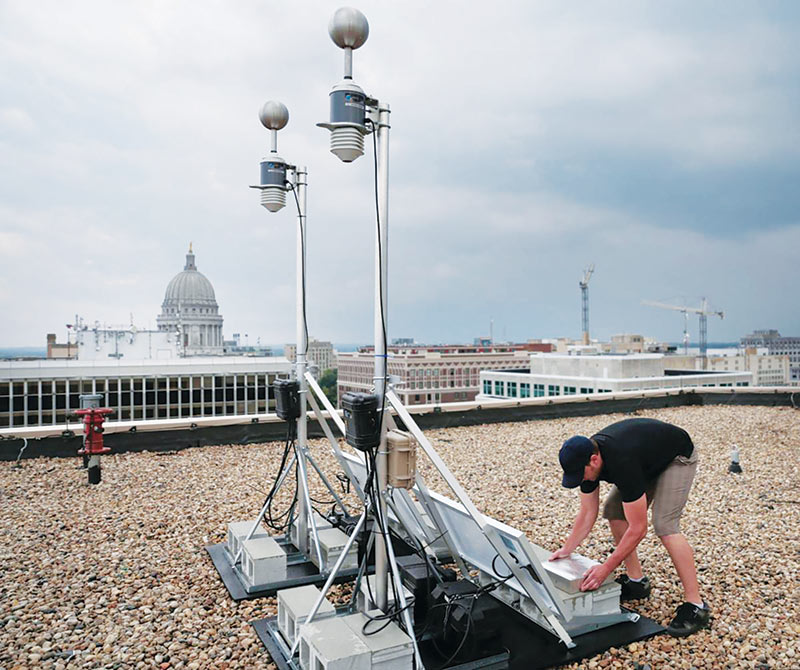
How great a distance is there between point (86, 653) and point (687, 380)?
48.0 meters

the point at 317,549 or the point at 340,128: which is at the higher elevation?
the point at 340,128

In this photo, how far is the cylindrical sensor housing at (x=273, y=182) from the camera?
4.69 m

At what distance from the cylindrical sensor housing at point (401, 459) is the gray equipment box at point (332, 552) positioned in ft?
4.55

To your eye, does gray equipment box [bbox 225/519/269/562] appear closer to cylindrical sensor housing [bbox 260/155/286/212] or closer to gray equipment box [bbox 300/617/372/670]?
gray equipment box [bbox 300/617/372/670]

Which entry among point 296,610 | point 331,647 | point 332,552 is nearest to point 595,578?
point 331,647

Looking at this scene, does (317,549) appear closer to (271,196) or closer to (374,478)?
(374,478)

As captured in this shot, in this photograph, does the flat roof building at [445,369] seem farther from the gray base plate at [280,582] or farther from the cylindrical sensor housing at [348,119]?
the cylindrical sensor housing at [348,119]

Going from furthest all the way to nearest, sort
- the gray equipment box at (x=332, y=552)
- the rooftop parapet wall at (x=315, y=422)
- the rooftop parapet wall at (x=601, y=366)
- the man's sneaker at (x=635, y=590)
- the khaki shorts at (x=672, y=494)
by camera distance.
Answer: the rooftop parapet wall at (x=601, y=366) < the rooftop parapet wall at (x=315, y=422) < the gray equipment box at (x=332, y=552) < the man's sneaker at (x=635, y=590) < the khaki shorts at (x=672, y=494)

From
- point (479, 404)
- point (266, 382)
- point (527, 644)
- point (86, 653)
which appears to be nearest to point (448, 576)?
point (527, 644)

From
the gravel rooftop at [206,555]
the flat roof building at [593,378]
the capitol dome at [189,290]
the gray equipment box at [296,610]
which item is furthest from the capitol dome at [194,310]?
the gray equipment box at [296,610]

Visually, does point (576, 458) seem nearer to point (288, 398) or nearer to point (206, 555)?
point (288, 398)

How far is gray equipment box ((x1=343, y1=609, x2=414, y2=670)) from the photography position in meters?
2.87

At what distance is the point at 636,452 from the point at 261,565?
2559 millimetres

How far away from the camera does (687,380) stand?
45.5 meters
